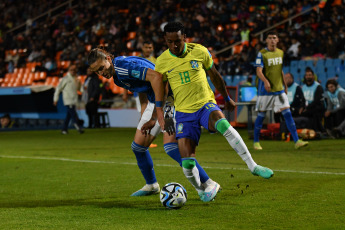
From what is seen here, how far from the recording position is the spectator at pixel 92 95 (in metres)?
23.4

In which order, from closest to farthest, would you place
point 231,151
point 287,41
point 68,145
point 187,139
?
1. point 187,139
2. point 231,151
3. point 68,145
4. point 287,41

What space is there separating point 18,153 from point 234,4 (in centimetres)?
1519

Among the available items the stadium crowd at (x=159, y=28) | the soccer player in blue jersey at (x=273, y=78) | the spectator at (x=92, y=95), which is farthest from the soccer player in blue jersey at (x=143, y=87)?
the spectator at (x=92, y=95)

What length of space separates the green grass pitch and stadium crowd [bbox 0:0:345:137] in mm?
9641

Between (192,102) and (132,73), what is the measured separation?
687 millimetres

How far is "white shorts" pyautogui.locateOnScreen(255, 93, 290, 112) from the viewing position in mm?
11883

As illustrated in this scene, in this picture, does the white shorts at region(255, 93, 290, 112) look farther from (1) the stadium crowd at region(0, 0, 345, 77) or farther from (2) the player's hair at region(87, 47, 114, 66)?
(1) the stadium crowd at region(0, 0, 345, 77)

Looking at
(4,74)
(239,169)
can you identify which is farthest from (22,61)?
(239,169)

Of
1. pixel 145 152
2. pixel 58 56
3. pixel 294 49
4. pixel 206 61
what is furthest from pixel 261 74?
pixel 58 56

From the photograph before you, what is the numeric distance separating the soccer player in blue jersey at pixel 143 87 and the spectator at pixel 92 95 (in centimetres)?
1667

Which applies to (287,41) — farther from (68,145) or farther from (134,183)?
(134,183)

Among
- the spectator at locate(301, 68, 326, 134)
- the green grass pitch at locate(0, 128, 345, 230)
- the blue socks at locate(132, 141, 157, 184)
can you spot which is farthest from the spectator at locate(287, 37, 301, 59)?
the blue socks at locate(132, 141, 157, 184)

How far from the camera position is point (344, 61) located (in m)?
19.0

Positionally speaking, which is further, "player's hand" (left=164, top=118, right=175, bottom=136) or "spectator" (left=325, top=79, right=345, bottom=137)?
"spectator" (left=325, top=79, right=345, bottom=137)
